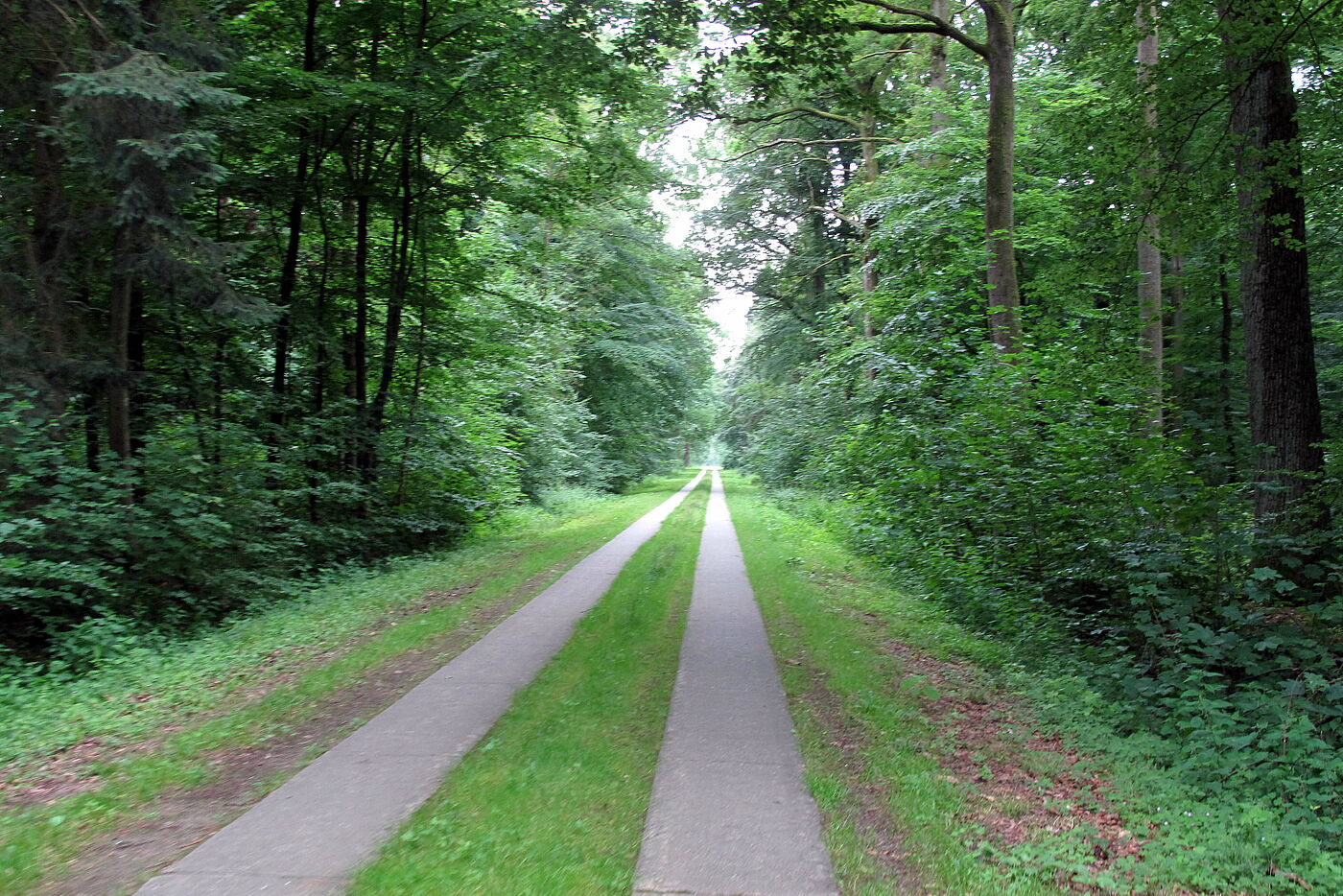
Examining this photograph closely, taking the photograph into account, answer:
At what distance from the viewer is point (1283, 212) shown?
752 cm

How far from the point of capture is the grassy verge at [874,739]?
3.67m

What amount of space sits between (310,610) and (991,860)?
26.2 ft

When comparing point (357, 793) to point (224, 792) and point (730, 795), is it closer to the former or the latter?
point (224, 792)

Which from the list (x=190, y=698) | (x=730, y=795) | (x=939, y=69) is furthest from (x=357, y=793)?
(x=939, y=69)

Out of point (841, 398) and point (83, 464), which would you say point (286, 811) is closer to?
point (83, 464)

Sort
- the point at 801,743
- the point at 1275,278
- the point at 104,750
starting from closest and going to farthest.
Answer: the point at 104,750 < the point at 801,743 < the point at 1275,278

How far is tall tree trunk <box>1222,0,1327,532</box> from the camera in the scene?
7.35 meters

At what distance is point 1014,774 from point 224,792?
4.68 m

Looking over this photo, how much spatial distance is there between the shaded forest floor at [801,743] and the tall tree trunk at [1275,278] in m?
3.52

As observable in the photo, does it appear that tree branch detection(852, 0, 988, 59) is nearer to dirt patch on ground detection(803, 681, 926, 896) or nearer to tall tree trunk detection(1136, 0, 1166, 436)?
tall tree trunk detection(1136, 0, 1166, 436)

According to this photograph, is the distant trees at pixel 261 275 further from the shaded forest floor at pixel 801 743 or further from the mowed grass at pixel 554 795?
the mowed grass at pixel 554 795

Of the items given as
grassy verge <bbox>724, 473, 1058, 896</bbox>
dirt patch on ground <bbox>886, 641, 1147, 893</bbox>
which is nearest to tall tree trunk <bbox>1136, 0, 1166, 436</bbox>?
grassy verge <bbox>724, 473, 1058, 896</bbox>

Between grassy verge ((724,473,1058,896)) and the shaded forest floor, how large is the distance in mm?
15

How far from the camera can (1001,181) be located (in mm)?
10719
